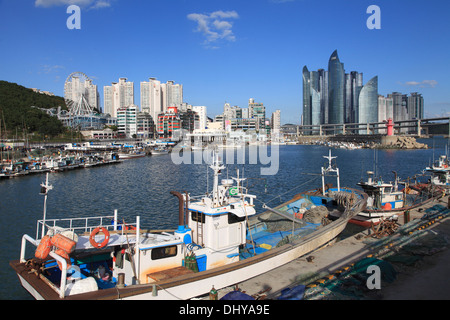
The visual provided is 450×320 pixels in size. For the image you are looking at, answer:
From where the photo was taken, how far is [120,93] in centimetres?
18775

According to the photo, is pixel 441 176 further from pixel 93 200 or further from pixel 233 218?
pixel 93 200

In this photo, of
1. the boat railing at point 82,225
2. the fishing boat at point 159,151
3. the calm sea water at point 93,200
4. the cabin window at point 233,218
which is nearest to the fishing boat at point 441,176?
the calm sea water at point 93,200

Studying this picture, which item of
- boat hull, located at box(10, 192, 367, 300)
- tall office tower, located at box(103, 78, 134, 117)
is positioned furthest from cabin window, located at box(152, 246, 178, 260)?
tall office tower, located at box(103, 78, 134, 117)

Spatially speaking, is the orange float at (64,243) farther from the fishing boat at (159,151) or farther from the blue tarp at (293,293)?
the fishing boat at (159,151)

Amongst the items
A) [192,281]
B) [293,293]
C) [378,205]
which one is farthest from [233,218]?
[378,205]

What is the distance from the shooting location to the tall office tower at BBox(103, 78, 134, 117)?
615ft

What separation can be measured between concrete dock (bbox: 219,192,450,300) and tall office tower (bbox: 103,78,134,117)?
186274 millimetres

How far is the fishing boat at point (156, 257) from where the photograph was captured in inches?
338

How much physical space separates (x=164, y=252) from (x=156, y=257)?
0.30m

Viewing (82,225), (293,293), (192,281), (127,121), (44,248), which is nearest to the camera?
(44,248)

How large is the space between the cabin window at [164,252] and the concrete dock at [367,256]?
1.99 meters

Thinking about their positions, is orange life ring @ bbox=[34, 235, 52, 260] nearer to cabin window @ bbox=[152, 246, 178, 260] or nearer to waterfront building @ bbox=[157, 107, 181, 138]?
cabin window @ bbox=[152, 246, 178, 260]
